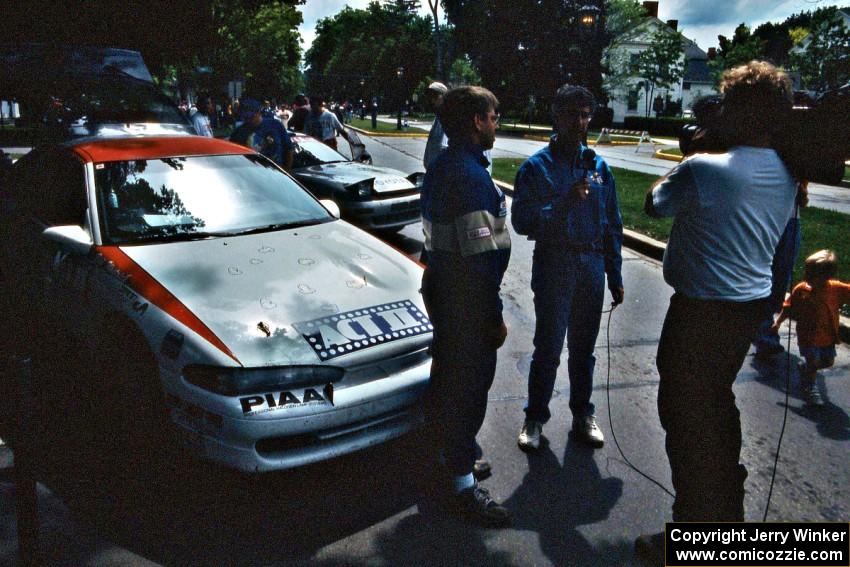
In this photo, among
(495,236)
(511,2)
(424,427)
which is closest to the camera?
(495,236)

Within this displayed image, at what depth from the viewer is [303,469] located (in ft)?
10.7

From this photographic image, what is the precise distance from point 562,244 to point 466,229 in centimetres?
91

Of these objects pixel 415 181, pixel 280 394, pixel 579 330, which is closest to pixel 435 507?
pixel 280 394

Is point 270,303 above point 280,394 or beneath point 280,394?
above

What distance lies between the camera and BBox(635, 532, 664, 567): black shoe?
8.99ft

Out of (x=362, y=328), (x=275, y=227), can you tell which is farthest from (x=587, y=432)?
(x=275, y=227)

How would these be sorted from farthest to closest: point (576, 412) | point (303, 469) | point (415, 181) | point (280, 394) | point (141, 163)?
1. point (415, 181)
2. point (141, 163)
3. point (576, 412)
4. point (303, 469)
5. point (280, 394)

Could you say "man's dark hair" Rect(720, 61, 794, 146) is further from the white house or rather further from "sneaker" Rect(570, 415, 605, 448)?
the white house

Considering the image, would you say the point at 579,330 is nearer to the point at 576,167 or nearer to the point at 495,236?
the point at 576,167

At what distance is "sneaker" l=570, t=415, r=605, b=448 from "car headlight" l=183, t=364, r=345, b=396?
152cm

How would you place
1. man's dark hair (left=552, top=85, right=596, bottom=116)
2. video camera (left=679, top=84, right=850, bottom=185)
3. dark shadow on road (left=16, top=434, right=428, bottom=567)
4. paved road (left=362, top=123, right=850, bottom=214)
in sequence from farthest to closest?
paved road (left=362, top=123, right=850, bottom=214)
man's dark hair (left=552, top=85, right=596, bottom=116)
dark shadow on road (left=16, top=434, right=428, bottom=567)
video camera (left=679, top=84, right=850, bottom=185)

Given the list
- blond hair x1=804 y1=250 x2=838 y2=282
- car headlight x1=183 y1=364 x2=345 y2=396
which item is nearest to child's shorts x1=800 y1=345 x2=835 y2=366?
blond hair x1=804 y1=250 x2=838 y2=282

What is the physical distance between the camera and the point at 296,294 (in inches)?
136

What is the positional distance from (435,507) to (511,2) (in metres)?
46.3
